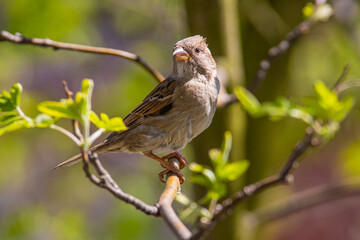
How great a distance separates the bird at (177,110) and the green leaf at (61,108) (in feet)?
3.75

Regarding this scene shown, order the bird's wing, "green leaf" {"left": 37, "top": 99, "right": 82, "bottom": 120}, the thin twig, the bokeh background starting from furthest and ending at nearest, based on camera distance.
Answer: the bokeh background → the bird's wing → "green leaf" {"left": 37, "top": 99, "right": 82, "bottom": 120} → the thin twig

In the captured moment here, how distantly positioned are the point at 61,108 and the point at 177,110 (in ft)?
4.15

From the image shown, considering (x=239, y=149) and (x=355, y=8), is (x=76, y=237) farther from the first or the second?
(x=355, y=8)

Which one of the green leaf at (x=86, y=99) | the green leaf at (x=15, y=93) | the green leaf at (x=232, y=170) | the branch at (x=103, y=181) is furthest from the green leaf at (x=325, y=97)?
the green leaf at (x=15, y=93)

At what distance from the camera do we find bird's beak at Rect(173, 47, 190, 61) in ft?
7.74

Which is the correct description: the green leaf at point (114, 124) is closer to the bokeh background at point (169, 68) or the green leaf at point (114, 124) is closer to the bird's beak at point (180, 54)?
the bird's beak at point (180, 54)

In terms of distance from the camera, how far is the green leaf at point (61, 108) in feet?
4.10

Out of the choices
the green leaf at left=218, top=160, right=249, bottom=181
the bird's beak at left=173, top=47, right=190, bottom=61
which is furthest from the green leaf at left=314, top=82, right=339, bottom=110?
the bird's beak at left=173, top=47, right=190, bottom=61

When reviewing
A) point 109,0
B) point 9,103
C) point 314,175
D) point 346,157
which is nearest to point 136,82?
point 109,0

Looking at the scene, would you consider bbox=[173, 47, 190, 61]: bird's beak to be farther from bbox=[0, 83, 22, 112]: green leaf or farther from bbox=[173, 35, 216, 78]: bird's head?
bbox=[0, 83, 22, 112]: green leaf

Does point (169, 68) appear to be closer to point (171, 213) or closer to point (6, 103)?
point (6, 103)

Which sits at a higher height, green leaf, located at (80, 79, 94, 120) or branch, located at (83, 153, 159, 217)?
green leaf, located at (80, 79, 94, 120)

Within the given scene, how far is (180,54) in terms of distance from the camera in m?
2.41

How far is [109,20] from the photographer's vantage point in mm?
6004
